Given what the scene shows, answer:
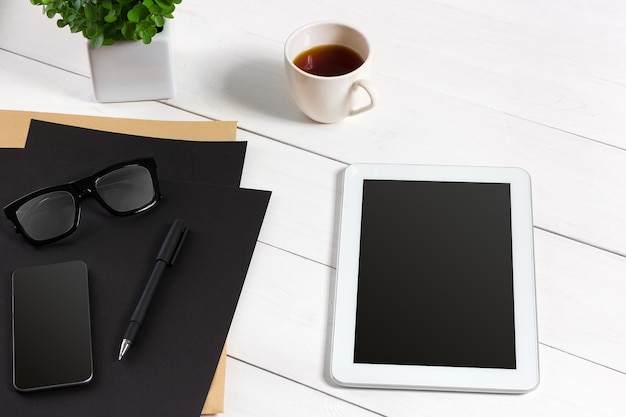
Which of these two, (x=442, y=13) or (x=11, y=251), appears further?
(x=442, y=13)

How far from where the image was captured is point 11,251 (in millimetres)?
863

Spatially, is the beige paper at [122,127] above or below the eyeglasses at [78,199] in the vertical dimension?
above

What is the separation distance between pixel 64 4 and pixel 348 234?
406mm

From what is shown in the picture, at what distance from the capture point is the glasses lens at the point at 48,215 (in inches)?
34.3

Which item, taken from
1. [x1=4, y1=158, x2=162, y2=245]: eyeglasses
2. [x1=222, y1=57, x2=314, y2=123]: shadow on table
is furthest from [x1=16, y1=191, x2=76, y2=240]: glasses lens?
[x1=222, y1=57, x2=314, y2=123]: shadow on table

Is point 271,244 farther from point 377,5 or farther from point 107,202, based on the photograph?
point 377,5

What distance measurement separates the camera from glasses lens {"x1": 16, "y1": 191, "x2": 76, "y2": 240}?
2.86ft

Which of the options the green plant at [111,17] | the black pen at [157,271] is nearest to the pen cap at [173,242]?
the black pen at [157,271]

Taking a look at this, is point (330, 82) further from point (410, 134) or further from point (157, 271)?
point (157, 271)

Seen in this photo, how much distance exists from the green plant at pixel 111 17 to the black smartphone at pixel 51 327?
270 millimetres

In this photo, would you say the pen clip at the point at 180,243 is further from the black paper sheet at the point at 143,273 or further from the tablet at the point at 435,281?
the tablet at the point at 435,281

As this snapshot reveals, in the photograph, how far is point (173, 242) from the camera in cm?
85

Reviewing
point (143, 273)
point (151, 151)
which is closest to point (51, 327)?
point (143, 273)

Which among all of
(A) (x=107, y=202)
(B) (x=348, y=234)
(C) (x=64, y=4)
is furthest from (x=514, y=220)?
(C) (x=64, y=4)
